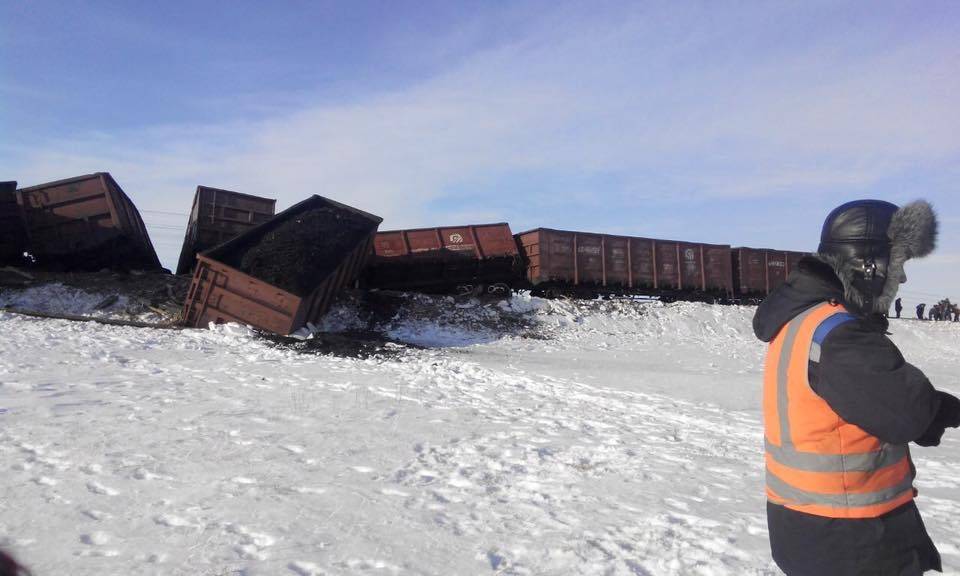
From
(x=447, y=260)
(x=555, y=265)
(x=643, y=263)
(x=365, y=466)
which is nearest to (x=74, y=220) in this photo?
(x=447, y=260)

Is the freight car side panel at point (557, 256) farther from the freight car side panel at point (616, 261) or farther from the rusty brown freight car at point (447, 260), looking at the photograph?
the freight car side panel at point (616, 261)

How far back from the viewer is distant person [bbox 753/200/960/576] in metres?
1.59

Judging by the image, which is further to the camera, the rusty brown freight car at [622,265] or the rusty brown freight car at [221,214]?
the rusty brown freight car at [622,265]

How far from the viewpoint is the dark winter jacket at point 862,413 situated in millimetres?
1569

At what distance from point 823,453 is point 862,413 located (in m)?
0.19

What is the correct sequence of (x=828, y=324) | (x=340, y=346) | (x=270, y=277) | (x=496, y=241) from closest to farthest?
(x=828, y=324), (x=270, y=277), (x=340, y=346), (x=496, y=241)

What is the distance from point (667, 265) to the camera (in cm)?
2273

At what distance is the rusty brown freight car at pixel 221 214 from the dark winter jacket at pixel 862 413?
16.8m

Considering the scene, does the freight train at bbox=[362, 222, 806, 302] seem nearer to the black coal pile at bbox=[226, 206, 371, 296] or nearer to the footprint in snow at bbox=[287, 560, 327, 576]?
the black coal pile at bbox=[226, 206, 371, 296]

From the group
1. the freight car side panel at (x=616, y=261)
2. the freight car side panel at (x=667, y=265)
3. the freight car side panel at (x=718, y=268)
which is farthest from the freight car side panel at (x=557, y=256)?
the freight car side panel at (x=718, y=268)

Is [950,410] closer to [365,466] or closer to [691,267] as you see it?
[365,466]

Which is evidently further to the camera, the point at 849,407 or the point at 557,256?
the point at 557,256

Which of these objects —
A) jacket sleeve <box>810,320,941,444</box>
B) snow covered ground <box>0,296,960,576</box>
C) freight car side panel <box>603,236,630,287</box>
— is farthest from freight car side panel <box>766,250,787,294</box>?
jacket sleeve <box>810,320,941,444</box>

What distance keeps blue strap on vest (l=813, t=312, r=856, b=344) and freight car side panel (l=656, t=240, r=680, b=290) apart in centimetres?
2148
